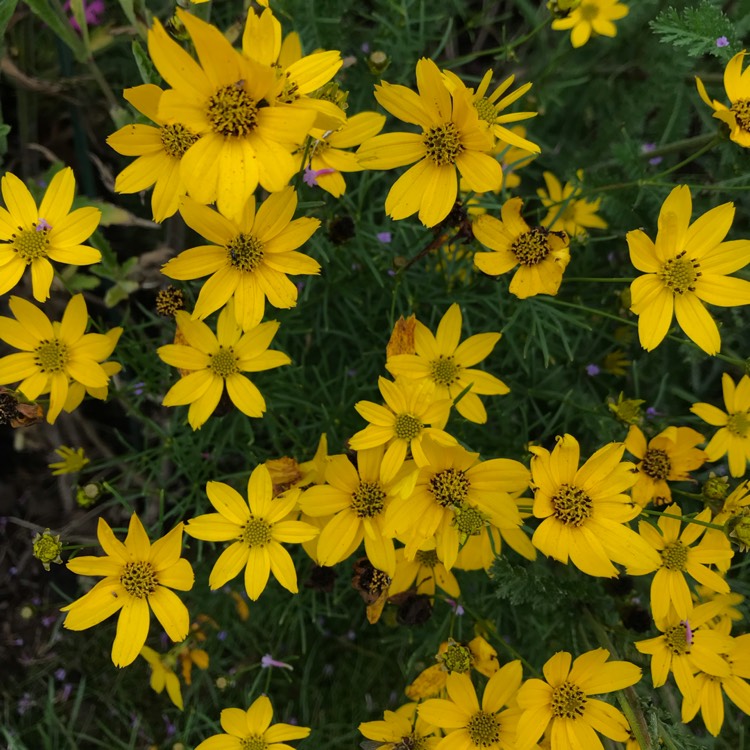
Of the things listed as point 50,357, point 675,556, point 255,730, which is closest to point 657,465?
point 675,556

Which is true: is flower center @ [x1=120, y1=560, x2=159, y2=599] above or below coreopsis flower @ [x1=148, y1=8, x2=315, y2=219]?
below

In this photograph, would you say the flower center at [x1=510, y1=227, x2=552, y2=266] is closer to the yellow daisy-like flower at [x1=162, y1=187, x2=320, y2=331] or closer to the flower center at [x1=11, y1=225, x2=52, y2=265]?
the yellow daisy-like flower at [x1=162, y1=187, x2=320, y2=331]

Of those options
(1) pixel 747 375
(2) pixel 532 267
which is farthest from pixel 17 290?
(1) pixel 747 375

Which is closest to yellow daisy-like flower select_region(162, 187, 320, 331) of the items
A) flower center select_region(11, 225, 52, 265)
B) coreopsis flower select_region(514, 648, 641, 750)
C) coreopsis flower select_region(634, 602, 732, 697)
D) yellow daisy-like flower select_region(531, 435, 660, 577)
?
flower center select_region(11, 225, 52, 265)

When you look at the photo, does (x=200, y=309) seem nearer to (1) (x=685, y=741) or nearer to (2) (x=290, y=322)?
(2) (x=290, y=322)

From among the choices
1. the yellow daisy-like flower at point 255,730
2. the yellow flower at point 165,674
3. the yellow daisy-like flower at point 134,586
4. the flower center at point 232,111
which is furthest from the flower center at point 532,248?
the yellow flower at point 165,674
